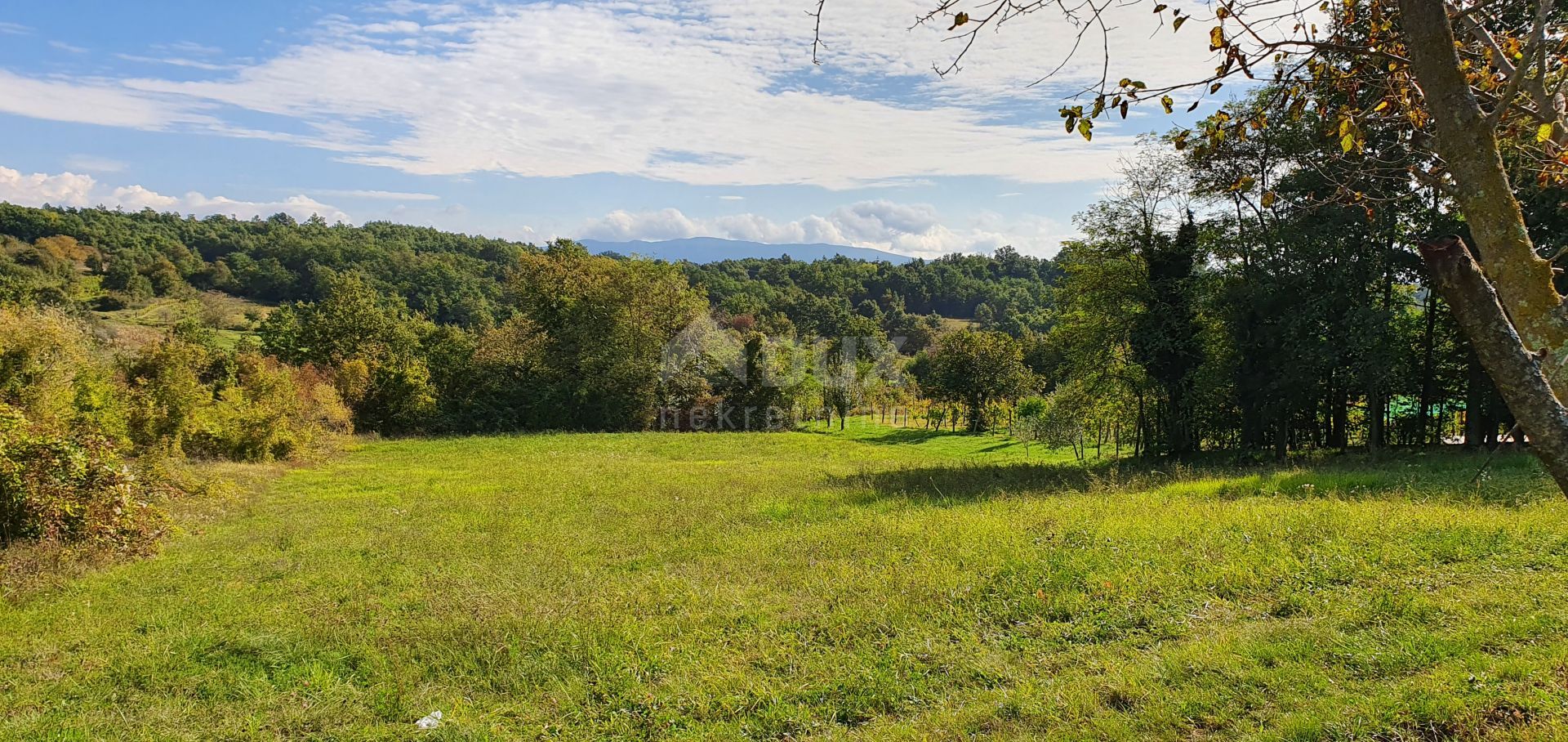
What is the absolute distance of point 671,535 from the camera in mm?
10859

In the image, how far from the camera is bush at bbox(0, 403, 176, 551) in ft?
30.3

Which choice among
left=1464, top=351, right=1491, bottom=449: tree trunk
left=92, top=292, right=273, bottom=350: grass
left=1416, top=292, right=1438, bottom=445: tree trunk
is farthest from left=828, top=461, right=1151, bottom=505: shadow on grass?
left=92, top=292, right=273, bottom=350: grass

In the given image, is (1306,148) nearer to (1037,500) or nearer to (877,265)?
(1037,500)

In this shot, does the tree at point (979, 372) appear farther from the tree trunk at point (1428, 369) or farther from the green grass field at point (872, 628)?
the green grass field at point (872, 628)

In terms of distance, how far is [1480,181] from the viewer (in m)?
2.32

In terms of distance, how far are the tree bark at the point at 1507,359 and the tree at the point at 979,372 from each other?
44.8 meters

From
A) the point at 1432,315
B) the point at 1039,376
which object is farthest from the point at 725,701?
the point at 1039,376

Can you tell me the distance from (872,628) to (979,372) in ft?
136

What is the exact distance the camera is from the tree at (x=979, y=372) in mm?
45781

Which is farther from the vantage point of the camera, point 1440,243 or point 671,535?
point 671,535

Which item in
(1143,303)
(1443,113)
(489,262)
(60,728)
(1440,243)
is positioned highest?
(489,262)

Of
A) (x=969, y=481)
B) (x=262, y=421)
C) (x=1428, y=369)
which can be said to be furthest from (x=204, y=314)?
(x=1428, y=369)

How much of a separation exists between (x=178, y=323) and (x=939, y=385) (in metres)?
39.1

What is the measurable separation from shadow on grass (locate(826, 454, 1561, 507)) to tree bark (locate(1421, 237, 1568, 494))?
27.0ft
